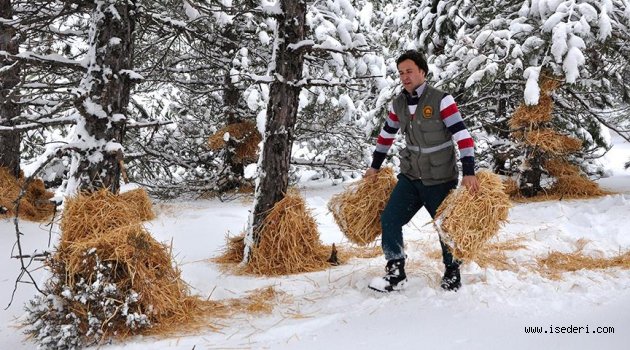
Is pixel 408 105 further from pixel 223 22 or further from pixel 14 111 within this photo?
pixel 14 111

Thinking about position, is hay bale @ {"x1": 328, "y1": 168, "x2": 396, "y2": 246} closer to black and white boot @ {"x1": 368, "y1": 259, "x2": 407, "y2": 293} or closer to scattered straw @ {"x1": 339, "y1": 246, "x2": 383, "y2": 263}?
black and white boot @ {"x1": 368, "y1": 259, "x2": 407, "y2": 293}

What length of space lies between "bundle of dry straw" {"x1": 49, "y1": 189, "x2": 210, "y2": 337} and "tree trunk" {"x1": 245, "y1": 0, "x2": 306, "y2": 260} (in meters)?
1.33

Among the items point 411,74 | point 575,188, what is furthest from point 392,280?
point 575,188

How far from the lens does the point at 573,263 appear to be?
14.9ft

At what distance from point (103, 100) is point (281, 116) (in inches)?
66.8

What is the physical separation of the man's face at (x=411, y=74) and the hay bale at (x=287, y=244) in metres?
1.80

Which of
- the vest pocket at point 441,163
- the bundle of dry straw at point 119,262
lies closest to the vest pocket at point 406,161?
the vest pocket at point 441,163

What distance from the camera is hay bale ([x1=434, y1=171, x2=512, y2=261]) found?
3.66 meters

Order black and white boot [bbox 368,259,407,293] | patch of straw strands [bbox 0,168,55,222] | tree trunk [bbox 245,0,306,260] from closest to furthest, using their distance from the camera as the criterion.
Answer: black and white boot [bbox 368,259,407,293] < tree trunk [bbox 245,0,306,260] < patch of straw strands [bbox 0,168,55,222]

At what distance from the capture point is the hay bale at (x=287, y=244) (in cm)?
491

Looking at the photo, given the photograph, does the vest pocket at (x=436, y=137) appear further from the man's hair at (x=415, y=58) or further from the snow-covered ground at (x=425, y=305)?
the snow-covered ground at (x=425, y=305)


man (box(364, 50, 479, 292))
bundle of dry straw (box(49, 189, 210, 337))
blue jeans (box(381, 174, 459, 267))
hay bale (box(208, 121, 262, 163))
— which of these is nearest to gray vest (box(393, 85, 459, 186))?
man (box(364, 50, 479, 292))

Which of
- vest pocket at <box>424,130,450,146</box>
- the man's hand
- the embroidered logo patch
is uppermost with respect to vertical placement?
the embroidered logo patch

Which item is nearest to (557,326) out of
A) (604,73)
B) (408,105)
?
(408,105)
